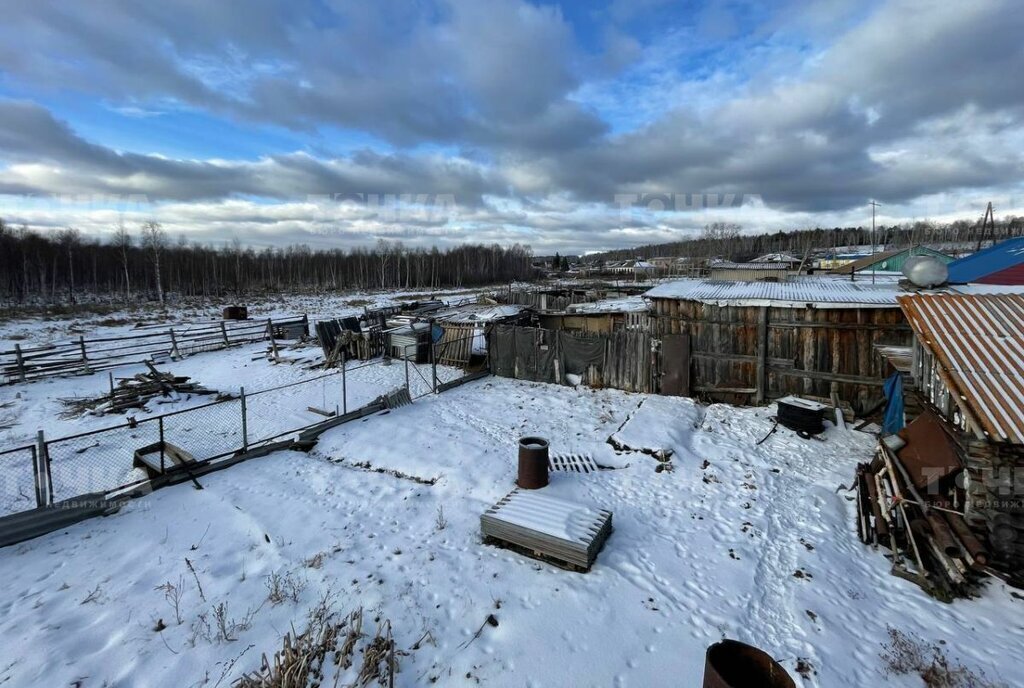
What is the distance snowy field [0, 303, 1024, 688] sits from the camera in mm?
4262

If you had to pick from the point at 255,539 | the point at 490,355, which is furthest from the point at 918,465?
the point at 490,355

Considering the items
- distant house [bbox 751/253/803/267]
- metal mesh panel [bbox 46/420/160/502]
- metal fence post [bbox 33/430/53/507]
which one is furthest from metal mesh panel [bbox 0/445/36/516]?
distant house [bbox 751/253/803/267]

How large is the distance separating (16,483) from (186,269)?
73129mm

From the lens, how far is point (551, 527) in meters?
5.88

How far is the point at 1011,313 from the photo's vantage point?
6898mm

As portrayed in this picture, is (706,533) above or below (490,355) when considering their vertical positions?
below

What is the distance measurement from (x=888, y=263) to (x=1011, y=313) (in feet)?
151

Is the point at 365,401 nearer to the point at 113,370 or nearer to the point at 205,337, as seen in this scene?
the point at 113,370

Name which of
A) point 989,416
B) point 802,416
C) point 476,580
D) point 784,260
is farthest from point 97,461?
point 784,260

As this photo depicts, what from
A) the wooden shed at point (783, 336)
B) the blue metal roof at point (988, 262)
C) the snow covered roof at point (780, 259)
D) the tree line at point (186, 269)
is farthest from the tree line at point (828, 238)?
the wooden shed at point (783, 336)

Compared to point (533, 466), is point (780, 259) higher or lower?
higher

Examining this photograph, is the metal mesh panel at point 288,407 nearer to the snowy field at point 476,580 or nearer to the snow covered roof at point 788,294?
the snowy field at point 476,580

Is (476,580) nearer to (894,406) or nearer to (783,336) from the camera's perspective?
(894,406)

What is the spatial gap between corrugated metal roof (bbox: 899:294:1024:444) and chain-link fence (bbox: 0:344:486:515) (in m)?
10.6
